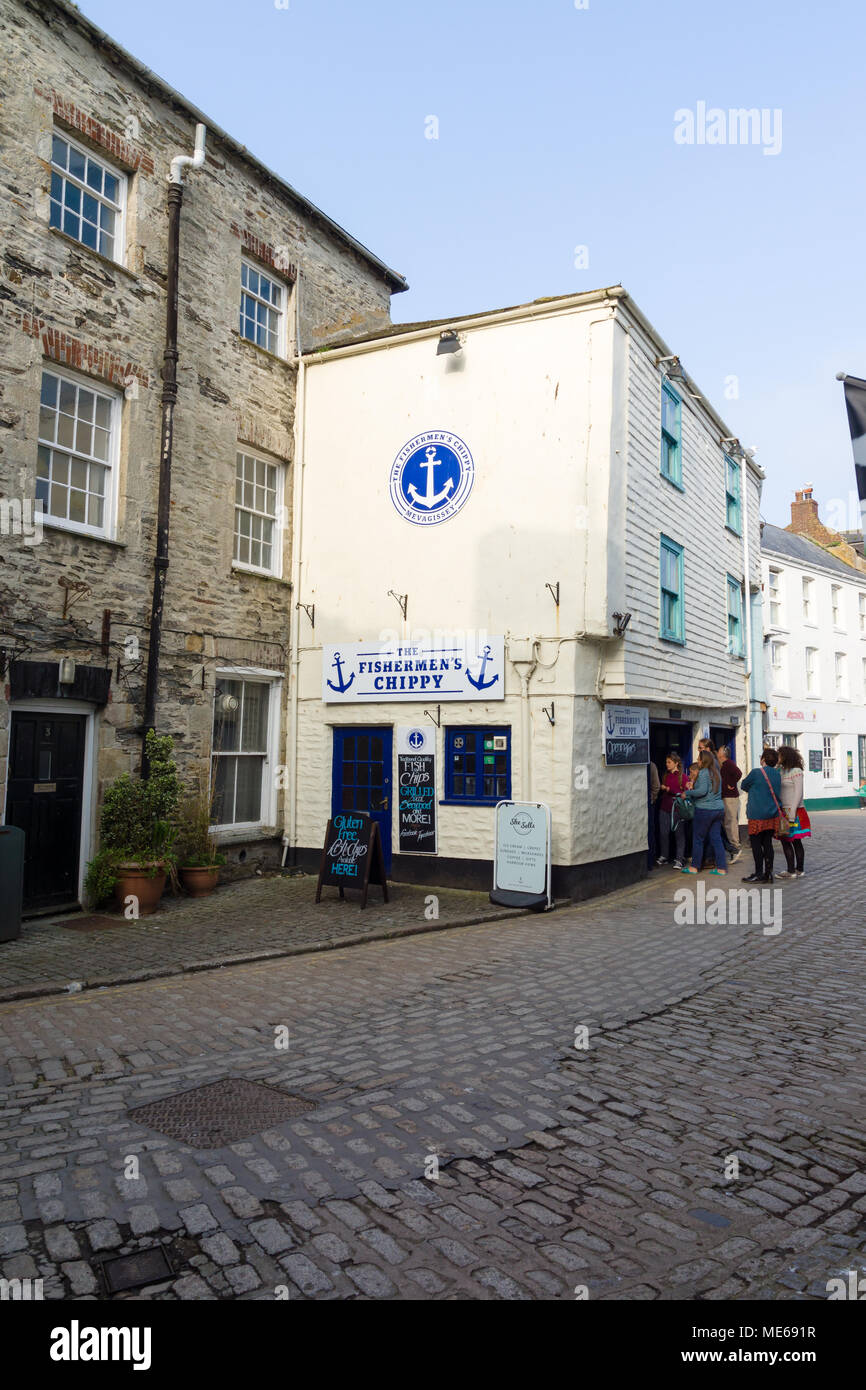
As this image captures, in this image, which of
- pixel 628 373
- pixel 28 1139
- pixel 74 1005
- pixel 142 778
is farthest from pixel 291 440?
pixel 28 1139

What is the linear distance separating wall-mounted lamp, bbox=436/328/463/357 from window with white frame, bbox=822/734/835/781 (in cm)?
2587

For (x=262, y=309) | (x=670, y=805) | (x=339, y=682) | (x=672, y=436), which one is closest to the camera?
(x=339, y=682)

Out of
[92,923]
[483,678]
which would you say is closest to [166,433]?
[483,678]

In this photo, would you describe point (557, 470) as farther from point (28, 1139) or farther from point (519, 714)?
point (28, 1139)

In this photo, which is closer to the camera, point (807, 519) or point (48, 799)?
point (48, 799)

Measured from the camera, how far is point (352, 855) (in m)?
11.3

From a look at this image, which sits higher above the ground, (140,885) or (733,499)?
(733,499)

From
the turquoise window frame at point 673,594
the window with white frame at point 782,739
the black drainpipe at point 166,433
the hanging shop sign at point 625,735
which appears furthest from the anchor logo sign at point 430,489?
the window with white frame at point 782,739

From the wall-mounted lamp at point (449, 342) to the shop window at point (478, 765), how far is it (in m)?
5.56

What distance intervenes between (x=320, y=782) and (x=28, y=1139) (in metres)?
9.47

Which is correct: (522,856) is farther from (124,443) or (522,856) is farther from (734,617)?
(734,617)

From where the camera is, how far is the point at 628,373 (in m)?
12.5

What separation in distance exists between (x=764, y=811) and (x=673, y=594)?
409cm
